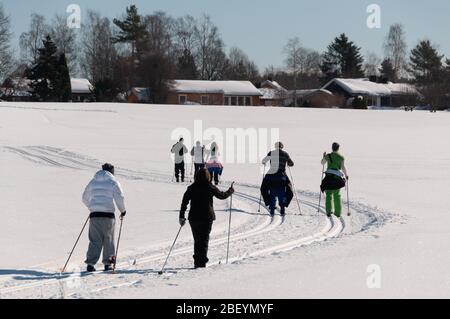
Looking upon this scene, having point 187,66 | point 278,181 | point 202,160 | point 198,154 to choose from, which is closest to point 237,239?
point 278,181

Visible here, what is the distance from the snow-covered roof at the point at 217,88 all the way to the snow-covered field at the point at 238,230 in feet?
146

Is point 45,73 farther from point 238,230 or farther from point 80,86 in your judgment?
point 238,230

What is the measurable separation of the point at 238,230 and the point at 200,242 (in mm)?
3613

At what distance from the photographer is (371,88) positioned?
93.4 m

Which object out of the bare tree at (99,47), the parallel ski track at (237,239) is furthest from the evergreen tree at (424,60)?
the parallel ski track at (237,239)

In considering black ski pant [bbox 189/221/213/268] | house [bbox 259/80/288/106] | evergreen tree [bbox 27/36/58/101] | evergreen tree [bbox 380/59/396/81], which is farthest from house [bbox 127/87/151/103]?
black ski pant [bbox 189/221/213/268]

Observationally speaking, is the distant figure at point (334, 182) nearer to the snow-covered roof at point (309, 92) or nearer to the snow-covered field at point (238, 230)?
the snow-covered field at point (238, 230)

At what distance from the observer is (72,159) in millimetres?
30344

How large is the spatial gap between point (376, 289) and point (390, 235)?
4.25 metres

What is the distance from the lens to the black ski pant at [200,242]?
10367mm

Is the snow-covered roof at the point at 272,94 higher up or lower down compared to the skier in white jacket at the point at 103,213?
higher up

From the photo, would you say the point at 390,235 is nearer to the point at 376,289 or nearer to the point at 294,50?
the point at 376,289

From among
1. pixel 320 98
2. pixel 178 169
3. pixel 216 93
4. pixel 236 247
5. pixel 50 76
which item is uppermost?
pixel 50 76
